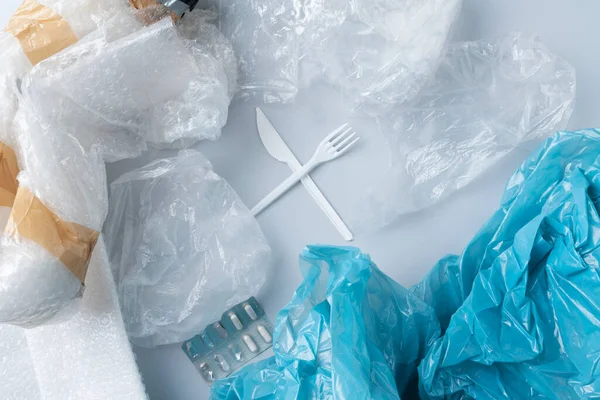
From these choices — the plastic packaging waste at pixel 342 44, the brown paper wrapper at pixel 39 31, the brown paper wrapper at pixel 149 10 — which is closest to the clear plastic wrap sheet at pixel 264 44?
the plastic packaging waste at pixel 342 44

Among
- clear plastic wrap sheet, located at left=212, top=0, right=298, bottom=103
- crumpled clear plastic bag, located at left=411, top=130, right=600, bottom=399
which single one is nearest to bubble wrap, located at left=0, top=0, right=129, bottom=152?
clear plastic wrap sheet, located at left=212, top=0, right=298, bottom=103

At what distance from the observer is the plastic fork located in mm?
762

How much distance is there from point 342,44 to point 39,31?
1.14 feet

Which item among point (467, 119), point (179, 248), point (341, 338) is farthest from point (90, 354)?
point (467, 119)

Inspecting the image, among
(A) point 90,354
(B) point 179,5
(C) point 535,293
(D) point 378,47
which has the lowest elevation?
(C) point 535,293

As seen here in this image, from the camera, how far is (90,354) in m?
0.69

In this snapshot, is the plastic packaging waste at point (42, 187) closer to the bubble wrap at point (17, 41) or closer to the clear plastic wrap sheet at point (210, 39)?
the bubble wrap at point (17, 41)

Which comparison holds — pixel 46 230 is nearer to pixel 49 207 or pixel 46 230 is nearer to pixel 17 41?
pixel 49 207

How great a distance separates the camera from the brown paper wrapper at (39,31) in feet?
2.13

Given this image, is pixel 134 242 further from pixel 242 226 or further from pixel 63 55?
pixel 63 55

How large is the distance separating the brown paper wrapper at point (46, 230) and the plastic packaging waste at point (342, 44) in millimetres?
298

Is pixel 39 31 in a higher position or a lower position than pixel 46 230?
higher

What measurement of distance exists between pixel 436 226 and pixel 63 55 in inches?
18.6

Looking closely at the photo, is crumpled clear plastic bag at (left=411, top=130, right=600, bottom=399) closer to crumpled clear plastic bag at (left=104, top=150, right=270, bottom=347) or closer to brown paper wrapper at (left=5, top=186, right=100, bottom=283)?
crumpled clear plastic bag at (left=104, top=150, right=270, bottom=347)
